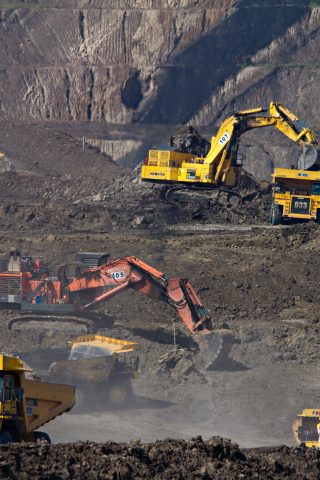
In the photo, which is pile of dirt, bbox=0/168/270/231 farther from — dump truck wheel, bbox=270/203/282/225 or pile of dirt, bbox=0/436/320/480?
pile of dirt, bbox=0/436/320/480

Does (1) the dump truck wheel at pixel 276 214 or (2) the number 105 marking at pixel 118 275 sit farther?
(1) the dump truck wheel at pixel 276 214

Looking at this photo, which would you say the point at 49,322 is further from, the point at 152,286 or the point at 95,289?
the point at 152,286

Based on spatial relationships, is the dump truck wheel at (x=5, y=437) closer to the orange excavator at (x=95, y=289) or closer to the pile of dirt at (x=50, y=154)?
the orange excavator at (x=95, y=289)

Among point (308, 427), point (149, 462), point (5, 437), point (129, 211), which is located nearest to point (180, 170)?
point (129, 211)

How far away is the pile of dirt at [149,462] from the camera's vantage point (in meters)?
13.9

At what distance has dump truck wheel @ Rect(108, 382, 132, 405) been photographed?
23797 millimetres

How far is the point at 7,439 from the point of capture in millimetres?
16719

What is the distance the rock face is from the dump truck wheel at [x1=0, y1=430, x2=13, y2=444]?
5074cm

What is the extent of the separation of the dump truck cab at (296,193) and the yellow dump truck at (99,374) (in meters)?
14.2

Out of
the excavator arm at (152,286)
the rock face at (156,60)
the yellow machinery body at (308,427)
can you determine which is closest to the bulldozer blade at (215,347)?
the excavator arm at (152,286)

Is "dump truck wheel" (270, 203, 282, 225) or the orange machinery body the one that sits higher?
"dump truck wheel" (270, 203, 282, 225)

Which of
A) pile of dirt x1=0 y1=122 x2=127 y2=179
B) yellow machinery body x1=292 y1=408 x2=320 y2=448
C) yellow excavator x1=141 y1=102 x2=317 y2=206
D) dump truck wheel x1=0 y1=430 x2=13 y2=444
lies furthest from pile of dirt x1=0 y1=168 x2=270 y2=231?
dump truck wheel x1=0 y1=430 x2=13 y2=444

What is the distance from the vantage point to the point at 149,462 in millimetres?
14531

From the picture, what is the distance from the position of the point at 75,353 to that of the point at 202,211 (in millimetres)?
17541
